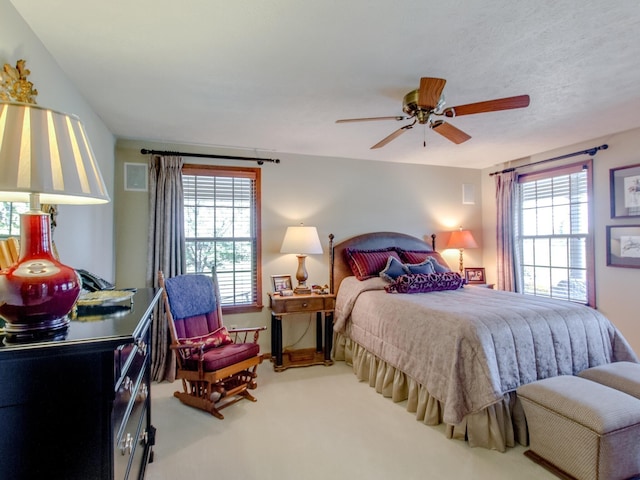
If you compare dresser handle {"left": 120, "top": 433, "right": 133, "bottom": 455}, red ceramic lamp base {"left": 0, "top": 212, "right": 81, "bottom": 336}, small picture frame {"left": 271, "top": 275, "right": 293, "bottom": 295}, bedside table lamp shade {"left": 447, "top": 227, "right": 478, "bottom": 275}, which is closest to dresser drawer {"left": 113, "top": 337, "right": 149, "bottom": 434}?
dresser handle {"left": 120, "top": 433, "right": 133, "bottom": 455}

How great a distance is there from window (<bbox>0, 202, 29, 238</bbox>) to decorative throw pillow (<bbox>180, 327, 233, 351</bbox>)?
160cm

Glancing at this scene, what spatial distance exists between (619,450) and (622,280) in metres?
2.32

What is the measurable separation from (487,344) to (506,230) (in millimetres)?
2872

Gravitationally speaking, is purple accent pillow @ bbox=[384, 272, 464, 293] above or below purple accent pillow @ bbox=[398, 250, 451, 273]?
below

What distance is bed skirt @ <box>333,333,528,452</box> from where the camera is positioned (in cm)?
221

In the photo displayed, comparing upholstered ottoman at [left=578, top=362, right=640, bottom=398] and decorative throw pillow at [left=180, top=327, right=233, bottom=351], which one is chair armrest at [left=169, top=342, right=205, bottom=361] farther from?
upholstered ottoman at [left=578, top=362, right=640, bottom=398]

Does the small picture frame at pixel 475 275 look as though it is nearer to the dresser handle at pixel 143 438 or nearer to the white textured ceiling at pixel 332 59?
the white textured ceiling at pixel 332 59

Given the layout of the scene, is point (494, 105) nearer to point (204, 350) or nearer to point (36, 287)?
point (36, 287)

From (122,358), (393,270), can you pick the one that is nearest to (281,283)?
(393,270)

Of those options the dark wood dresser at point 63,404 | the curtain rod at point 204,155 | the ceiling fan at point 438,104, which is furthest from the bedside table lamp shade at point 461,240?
the dark wood dresser at point 63,404

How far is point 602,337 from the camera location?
2.54m

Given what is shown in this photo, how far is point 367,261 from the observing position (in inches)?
155

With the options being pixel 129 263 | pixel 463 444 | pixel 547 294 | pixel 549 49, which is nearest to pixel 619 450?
pixel 463 444

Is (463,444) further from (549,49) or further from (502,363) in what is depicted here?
(549,49)
